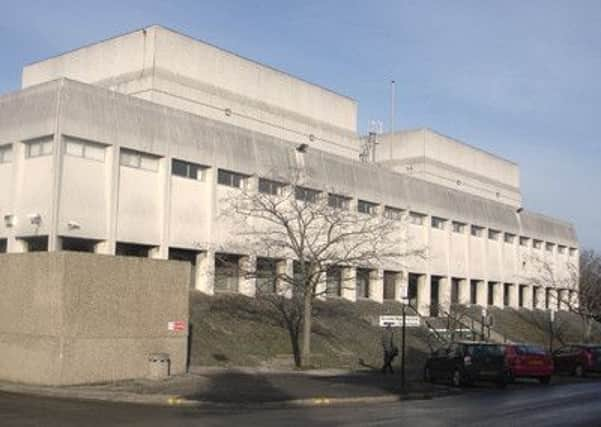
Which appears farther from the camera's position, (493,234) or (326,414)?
(493,234)

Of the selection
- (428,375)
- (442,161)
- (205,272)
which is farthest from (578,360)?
(442,161)

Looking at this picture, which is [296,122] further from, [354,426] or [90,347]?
[354,426]

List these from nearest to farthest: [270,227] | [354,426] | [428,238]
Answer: [354,426], [270,227], [428,238]

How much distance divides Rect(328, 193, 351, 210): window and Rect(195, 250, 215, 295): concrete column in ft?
31.8

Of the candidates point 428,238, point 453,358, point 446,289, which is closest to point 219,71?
point 428,238

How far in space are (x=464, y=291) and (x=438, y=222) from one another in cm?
702

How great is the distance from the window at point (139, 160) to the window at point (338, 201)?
12.3 m

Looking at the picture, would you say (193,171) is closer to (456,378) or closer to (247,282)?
(247,282)

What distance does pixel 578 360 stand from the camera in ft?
112

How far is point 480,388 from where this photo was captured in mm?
26234

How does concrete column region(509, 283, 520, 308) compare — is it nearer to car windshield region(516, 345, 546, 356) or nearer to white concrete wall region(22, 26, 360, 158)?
white concrete wall region(22, 26, 360, 158)

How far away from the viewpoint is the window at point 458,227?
63.8 metres

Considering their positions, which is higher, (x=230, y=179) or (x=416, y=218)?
(x=416, y=218)

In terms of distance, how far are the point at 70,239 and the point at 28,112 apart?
19.0 feet
